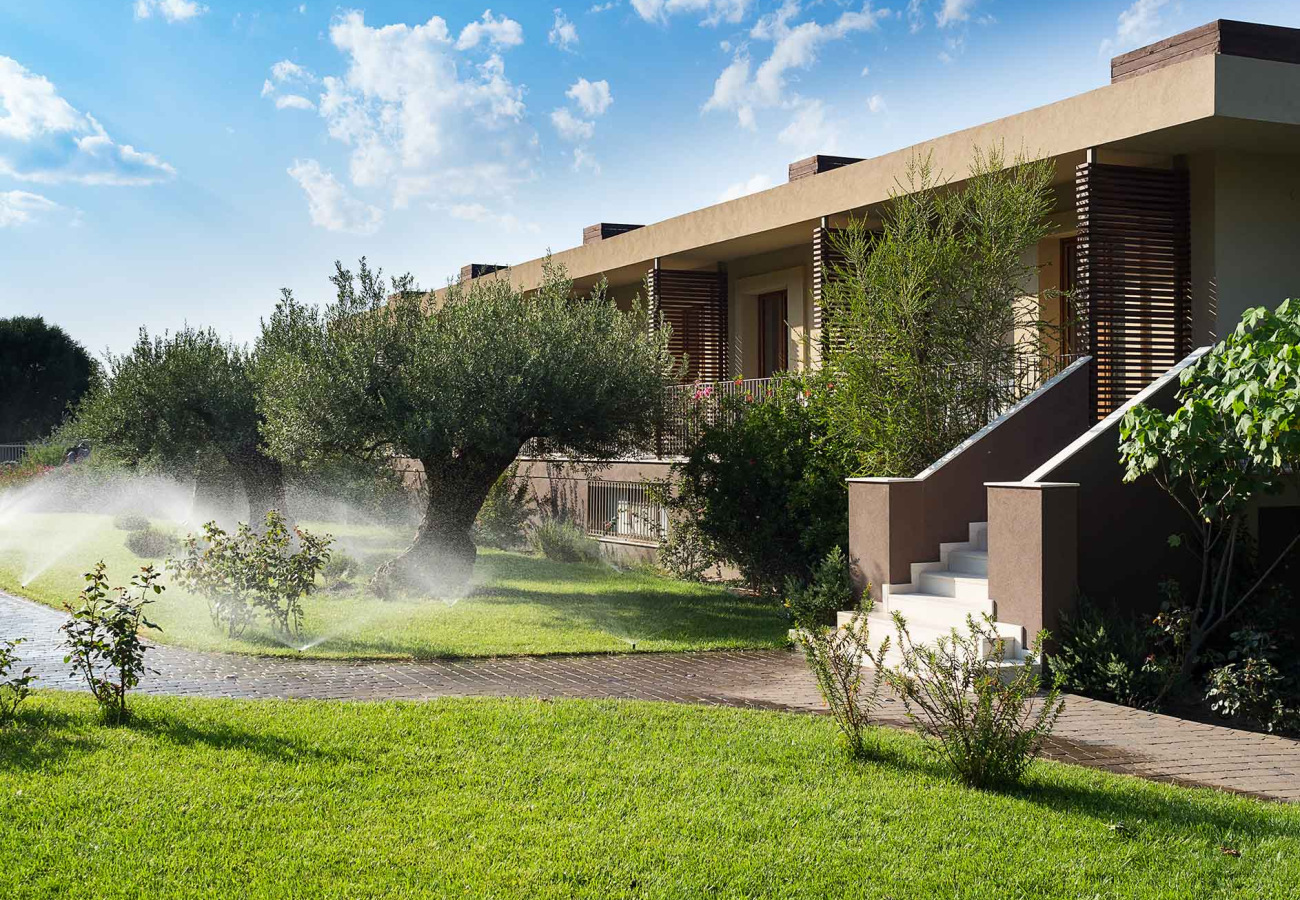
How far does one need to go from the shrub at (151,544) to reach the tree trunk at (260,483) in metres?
1.77

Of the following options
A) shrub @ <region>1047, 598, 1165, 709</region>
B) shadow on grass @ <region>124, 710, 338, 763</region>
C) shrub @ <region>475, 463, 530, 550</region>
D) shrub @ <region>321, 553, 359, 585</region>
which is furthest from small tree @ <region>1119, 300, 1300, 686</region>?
shrub @ <region>475, 463, 530, 550</region>

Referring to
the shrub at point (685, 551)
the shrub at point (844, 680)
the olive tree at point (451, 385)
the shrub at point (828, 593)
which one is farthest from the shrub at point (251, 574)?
the shrub at point (844, 680)

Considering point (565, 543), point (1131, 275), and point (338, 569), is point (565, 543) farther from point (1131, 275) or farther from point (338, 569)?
point (1131, 275)

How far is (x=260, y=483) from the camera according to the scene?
20.3 meters

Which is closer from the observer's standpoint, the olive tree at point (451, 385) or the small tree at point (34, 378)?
the olive tree at point (451, 385)

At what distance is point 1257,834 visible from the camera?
232 inches

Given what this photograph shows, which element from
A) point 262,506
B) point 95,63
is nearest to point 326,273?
point 95,63

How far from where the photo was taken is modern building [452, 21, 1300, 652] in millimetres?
10234

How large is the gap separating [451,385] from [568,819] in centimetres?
901

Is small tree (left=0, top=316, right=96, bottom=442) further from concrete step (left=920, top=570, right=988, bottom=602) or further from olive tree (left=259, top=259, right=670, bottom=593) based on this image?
concrete step (left=920, top=570, right=988, bottom=602)

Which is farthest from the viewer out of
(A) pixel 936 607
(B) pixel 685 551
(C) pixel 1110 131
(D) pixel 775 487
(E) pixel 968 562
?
(B) pixel 685 551

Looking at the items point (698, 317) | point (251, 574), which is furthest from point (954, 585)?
point (698, 317)

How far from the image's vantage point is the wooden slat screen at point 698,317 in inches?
863

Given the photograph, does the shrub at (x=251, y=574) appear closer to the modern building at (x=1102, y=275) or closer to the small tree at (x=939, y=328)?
the modern building at (x=1102, y=275)
